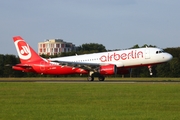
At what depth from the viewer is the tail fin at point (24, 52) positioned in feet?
205

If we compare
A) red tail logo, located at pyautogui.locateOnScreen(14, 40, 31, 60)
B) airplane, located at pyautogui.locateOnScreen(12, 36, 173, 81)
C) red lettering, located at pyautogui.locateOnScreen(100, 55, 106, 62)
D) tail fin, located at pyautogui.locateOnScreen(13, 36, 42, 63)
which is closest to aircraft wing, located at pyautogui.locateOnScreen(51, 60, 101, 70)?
airplane, located at pyautogui.locateOnScreen(12, 36, 173, 81)

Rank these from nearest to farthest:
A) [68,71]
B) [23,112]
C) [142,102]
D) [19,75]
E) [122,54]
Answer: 1. [23,112]
2. [142,102]
3. [122,54]
4. [68,71]
5. [19,75]

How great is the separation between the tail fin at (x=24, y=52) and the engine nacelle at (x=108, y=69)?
11.1m

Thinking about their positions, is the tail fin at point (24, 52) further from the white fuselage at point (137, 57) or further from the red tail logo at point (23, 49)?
the white fuselage at point (137, 57)

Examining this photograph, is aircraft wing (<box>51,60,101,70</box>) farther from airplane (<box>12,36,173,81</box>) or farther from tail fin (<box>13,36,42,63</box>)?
tail fin (<box>13,36,42,63</box>)

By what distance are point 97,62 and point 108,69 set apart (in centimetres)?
344

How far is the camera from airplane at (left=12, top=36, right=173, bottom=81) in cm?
5481

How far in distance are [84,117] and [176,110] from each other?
4.72 metres

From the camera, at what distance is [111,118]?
16.4 m

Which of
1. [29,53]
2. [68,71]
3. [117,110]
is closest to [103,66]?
[68,71]

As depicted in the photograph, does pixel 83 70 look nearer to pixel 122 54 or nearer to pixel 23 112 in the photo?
pixel 122 54

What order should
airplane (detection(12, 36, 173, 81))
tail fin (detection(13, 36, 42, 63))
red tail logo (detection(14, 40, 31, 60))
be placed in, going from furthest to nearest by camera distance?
red tail logo (detection(14, 40, 31, 60))
tail fin (detection(13, 36, 42, 63))
airplane (detection(12, 36, 173, 81))

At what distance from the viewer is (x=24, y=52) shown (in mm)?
63156

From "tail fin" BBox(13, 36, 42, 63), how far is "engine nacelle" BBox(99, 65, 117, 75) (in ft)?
36.3
